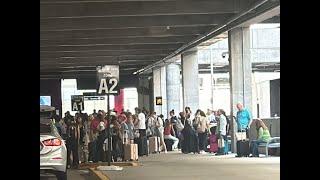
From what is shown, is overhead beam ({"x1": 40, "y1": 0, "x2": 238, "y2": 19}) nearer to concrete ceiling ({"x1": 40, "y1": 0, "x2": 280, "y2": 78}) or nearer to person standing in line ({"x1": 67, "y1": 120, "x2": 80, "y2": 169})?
concrete ceiling ({"x1": 40, "y1": 0, "x2": 280, "y2": 78})

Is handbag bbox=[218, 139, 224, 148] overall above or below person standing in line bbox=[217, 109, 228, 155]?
below

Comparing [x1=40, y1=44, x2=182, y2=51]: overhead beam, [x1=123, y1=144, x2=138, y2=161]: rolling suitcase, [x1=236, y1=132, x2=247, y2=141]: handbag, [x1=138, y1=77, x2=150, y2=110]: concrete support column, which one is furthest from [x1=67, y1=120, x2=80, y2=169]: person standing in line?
[x1=236, y1=132, x2=247, y2=141]: handbag

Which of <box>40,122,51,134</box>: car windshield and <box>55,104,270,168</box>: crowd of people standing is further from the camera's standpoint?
<box>55,104,270,168</box>: crowd of people standing

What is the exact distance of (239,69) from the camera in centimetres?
2016

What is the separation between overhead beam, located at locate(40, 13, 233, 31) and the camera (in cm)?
1734

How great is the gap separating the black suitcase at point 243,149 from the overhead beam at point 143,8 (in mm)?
4045

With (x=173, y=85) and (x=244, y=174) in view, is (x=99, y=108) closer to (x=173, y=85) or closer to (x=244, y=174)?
(x=244, y=174)

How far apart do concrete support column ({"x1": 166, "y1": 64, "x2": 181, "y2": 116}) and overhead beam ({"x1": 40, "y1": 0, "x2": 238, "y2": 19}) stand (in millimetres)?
7816

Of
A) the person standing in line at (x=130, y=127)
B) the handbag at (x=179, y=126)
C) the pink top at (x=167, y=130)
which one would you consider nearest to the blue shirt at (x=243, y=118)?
the person standing in line at (x=130, y=127)

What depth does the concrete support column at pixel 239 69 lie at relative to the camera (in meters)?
19.2

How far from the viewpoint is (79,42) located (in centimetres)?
1897

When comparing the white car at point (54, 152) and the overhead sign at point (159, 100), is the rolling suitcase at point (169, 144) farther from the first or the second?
the white car at point (54, 152)
